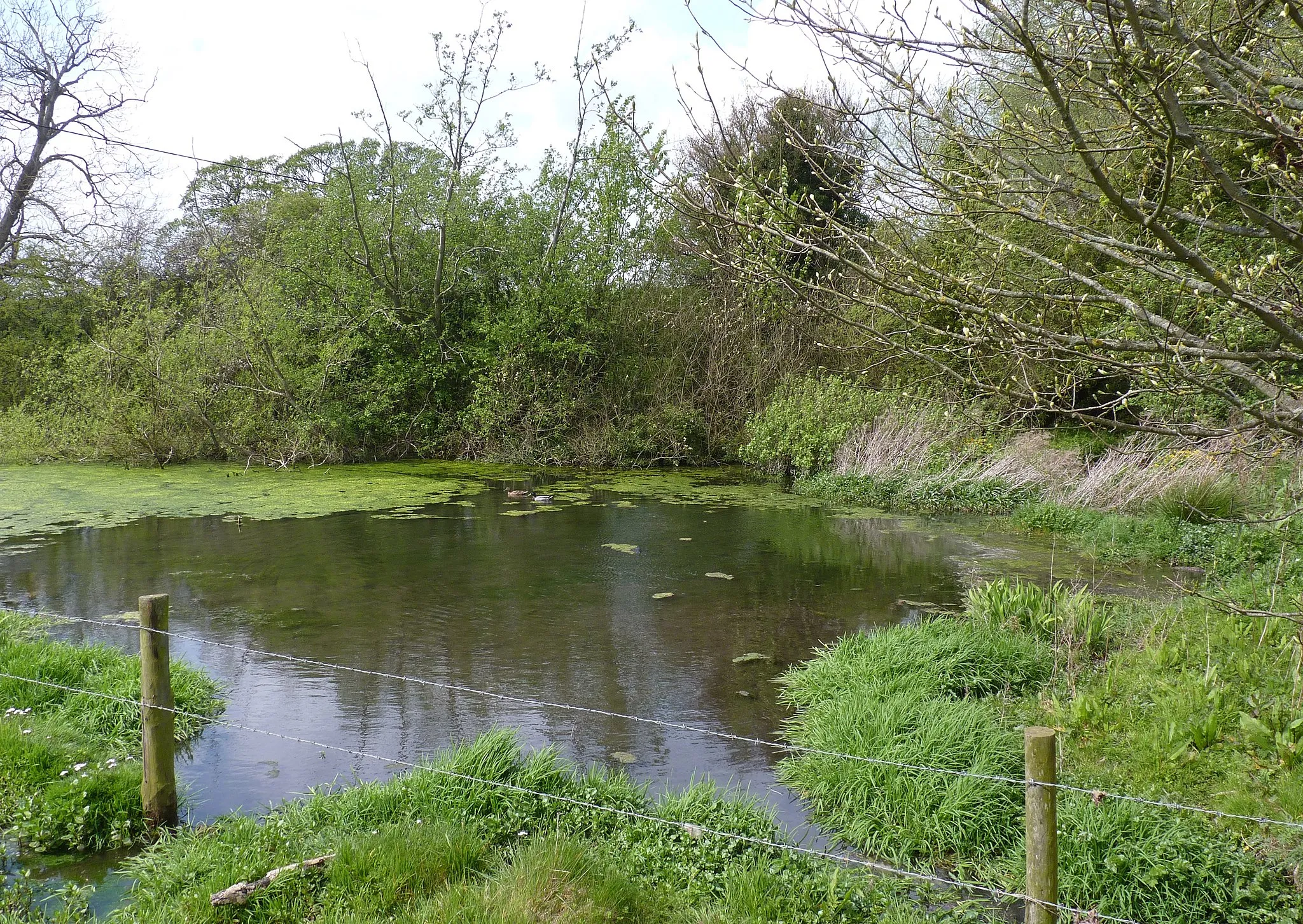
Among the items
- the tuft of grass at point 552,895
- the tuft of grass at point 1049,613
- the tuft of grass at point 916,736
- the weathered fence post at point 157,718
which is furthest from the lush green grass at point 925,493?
the weathered fence post at point 157,718

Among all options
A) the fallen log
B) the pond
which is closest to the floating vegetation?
the pond

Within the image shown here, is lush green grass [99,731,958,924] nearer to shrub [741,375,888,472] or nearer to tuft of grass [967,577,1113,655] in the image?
Answer: tuft of grass [967,577,1113,655]

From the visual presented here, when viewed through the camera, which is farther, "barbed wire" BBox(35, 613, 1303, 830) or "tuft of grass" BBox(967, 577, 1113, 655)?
"tuft of grass" BBox(967, 577, 1113, 655)

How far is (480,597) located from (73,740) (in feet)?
13.9

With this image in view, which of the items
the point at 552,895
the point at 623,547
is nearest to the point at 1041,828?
the point at 552,895

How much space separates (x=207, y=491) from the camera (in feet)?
51.2

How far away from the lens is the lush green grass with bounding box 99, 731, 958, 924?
11.5 ft

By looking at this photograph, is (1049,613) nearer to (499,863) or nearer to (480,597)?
(499,863)

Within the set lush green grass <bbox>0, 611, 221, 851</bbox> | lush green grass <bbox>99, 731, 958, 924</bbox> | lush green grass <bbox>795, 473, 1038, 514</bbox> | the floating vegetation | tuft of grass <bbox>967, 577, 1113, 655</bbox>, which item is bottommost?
lush green grass <bbox>99, 731, 958, 924</bbox>

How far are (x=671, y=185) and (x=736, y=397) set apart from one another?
1706 centimetres

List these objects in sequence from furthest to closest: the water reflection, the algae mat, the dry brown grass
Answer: the algae mat
the dry brown grass
the water reflection

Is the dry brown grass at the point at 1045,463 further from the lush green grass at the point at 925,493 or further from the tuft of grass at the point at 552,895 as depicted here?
the tuft of grass at the point at 552,895

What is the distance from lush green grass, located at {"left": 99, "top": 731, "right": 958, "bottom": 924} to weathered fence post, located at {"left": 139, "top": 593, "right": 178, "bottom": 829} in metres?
0.20

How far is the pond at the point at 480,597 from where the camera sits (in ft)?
18.2
